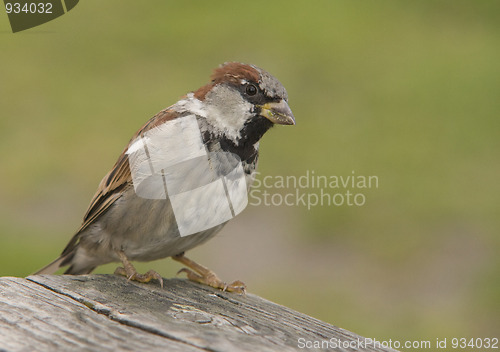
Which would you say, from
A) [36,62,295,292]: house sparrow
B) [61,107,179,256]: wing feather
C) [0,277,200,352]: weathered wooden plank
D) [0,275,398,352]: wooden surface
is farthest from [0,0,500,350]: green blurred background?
[0,277,200,352]: weathered wooden plank

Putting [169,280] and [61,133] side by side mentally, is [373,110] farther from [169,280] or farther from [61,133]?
[169,280]

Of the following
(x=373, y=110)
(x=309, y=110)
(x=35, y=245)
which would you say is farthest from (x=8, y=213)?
(x=373, y=110)

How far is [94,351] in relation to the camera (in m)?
1.51

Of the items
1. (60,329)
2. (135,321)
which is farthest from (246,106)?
(60,329)

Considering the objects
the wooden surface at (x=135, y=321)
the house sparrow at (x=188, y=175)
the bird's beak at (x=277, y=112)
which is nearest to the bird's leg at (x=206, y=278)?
the house sparrow at (x=188, y=175)

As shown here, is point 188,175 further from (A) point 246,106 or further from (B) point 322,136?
(B) point 322,136

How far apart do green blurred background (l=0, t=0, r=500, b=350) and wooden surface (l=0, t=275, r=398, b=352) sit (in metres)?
2.85

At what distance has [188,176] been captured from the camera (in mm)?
2775

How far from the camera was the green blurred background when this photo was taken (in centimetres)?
530

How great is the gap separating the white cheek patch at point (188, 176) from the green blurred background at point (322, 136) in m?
2.18

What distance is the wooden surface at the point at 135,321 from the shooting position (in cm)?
156

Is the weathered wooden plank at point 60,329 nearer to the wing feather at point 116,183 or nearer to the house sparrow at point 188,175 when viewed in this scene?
the house sparrow at point 188,175

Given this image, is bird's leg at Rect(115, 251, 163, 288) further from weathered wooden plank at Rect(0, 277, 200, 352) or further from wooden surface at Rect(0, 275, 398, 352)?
weathered wooden plank at Rect(0, 277, 200, 352)

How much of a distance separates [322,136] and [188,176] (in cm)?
424
